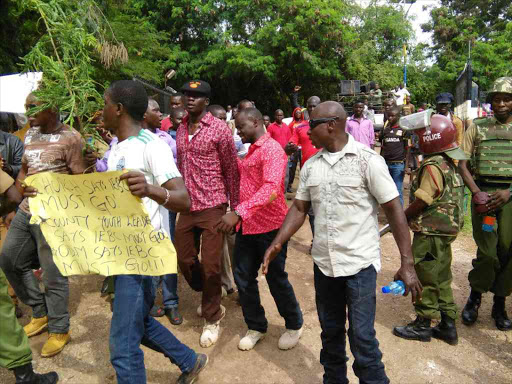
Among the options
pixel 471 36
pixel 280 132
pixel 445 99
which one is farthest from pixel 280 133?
pixel 471 36

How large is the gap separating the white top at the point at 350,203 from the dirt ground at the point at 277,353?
1185mm

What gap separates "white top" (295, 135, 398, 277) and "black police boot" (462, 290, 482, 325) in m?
2.03

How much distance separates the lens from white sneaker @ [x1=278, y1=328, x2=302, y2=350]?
138 inches

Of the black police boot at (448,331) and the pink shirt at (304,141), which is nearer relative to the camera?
the black police boot at (448,331)

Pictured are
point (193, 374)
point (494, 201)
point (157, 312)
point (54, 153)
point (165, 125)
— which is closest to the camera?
point (193, 374)

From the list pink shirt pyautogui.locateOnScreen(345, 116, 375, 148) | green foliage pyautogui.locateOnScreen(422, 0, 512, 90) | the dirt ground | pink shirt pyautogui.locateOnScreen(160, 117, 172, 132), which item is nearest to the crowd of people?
the dirt ground

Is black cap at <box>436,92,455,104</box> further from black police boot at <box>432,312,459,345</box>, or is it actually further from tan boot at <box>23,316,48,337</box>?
tan boot at <box>23,316,48,337</box>

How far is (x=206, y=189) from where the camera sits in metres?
3.56

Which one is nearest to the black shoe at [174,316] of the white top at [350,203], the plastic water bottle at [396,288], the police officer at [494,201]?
the white top at [350,203]

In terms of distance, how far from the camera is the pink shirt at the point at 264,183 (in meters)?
3.12

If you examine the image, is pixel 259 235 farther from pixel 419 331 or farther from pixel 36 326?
pixel 36 326

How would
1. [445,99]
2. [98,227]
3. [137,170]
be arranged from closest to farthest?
[137,170] < [98,227] < [445,99]

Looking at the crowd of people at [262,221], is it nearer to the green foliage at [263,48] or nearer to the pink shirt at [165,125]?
the pink shirt at [165,125]

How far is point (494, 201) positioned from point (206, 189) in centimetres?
257
